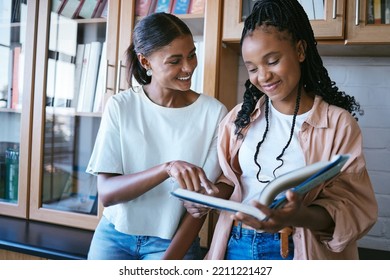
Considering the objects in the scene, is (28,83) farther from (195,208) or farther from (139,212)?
(195,208)

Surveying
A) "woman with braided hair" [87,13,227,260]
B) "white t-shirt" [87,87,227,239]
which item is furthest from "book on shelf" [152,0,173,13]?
"white t-shirt" [87,87,227,239]

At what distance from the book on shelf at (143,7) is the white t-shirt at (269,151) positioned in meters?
0.68

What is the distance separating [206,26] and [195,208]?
0.61 metres

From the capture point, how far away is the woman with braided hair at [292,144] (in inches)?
30.0

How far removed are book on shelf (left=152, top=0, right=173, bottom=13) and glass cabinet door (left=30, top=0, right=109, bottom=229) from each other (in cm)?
20

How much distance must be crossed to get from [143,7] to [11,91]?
637 millimetres

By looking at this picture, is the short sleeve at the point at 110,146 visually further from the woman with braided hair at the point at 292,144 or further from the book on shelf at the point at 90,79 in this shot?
the book on shelf at the point at 90,79

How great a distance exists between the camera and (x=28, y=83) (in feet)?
4.99

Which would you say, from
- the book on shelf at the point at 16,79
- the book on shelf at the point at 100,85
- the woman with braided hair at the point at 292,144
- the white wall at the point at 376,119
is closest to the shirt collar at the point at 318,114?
the woman with braided hair at the point at 292,144

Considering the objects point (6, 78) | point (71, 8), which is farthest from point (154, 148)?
point (6, 78)

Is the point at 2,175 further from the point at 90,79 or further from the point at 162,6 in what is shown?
the point at 162,6

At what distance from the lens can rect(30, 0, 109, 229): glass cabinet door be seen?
1.50m

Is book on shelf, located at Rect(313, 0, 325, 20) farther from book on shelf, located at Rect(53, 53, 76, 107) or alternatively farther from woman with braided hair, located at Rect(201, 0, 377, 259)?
book on shelf, located at Rect(53, 53, 76, 107)
